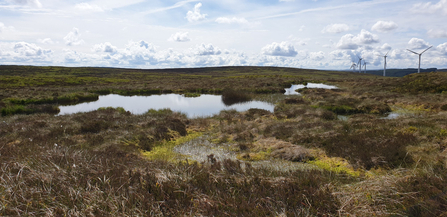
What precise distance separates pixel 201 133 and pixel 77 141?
23.1 ft

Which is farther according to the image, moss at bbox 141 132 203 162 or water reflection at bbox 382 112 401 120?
water reflection at bbox 382 112 401 120

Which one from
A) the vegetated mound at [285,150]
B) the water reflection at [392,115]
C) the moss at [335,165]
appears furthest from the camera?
the water reflection at [392,115]

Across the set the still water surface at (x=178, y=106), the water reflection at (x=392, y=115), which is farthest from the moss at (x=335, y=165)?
the still water surface at (x=178, y=106)

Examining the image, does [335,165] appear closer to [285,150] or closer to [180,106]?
[285,150]

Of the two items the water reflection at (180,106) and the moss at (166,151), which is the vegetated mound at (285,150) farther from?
the water reflection at (180,106)

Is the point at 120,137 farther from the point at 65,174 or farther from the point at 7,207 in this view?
the point at 7,207

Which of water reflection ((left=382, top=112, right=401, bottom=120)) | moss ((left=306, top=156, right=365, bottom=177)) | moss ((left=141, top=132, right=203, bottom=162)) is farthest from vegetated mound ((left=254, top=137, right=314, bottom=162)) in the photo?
water reflection ((left=382, top=112, right=401, bottom=120))

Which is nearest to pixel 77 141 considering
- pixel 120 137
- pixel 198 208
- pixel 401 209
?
pixel 120 137

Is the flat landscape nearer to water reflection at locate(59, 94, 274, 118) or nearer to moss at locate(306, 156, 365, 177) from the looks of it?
moss at locate(306, 156, 365, 177)

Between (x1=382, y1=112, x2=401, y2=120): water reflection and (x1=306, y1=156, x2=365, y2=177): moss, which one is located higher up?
(x1=382, y1=112, x2=401, y2=120): water reflection

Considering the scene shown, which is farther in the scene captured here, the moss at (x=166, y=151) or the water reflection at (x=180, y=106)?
the water reflection at (x=180, y=106)

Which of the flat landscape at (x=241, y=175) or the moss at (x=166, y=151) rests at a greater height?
the flat landscape at (x=241, y=175)

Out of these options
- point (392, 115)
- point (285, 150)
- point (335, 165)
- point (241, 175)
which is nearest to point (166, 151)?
point (285, 150)

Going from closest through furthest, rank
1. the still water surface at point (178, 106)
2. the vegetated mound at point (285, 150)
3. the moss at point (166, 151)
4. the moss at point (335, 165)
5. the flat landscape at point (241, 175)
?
the flat landscape at point (241, 175) → the moss at point (335, 165) → the vegetated mound at point (285, 150) → the moss at point (166, 151) → the still water surface at point (178, 106)
